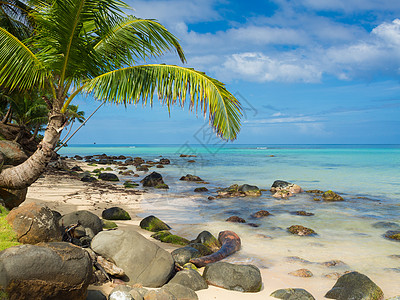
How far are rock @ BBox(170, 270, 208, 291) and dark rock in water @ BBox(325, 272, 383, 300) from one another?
2.25m

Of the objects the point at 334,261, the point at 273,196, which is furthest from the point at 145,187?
the point at 334,261

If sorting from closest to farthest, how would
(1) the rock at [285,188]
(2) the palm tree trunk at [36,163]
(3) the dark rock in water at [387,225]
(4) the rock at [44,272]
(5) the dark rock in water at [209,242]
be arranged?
1. (4) the rock at [44,272]
2. (2) the palm tree trunk at [36,163]
3. (5) the dark rock in water at [209,242]
4. (3) the dark rock in water at [387,225]
5. (1) the rock at [285,188]

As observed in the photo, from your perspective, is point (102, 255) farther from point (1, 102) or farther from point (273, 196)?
point (1, 102)

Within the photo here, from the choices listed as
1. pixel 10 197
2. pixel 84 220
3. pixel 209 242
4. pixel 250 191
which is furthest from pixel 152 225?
pixel 250 191

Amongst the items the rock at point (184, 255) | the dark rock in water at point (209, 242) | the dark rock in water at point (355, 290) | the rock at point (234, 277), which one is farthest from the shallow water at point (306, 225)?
the rock at point (234, 277)

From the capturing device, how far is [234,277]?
543 centimetres

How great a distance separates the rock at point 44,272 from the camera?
3.38 meters

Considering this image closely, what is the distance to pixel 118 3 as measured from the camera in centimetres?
658

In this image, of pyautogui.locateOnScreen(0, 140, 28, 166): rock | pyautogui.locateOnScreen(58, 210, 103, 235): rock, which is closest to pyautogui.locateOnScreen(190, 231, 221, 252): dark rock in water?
Answer: pyautogui.locateOnScreen(58, 210, 103, 235): rock

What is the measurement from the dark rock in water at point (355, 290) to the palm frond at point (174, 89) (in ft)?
11.2

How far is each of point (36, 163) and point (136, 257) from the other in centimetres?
297

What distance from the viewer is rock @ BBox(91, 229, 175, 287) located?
5055mm

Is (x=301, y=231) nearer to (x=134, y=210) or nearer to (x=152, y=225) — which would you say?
(x=152, y=225)

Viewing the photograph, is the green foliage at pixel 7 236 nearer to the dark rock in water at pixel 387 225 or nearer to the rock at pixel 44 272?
the rock at pixel 44 272
